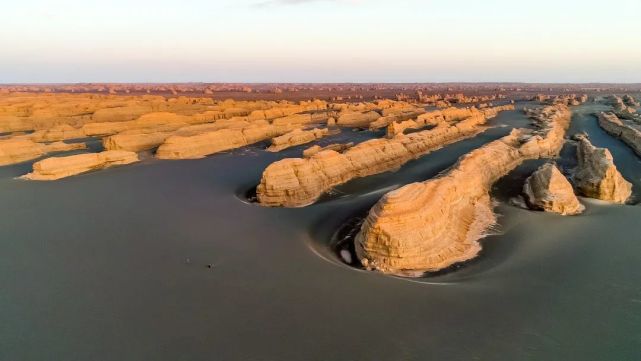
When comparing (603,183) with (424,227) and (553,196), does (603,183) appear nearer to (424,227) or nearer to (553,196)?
(553,196)

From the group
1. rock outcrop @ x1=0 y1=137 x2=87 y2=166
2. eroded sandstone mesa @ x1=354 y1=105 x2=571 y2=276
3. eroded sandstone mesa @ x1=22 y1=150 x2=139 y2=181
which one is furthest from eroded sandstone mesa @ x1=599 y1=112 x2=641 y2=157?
rock outcrop @ x1=0 y1=137 x2=87 y2=166

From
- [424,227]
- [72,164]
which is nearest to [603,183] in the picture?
[424,227]

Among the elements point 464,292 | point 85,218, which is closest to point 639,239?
point 464,292

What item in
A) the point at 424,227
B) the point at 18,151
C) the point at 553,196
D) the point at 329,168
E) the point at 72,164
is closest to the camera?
the point at 424,227

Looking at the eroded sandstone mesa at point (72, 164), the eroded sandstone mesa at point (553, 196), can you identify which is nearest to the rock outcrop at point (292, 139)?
the eroded sandstone mesa at point (72, 164)

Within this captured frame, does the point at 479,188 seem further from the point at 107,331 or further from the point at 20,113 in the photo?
the point at 20,113
